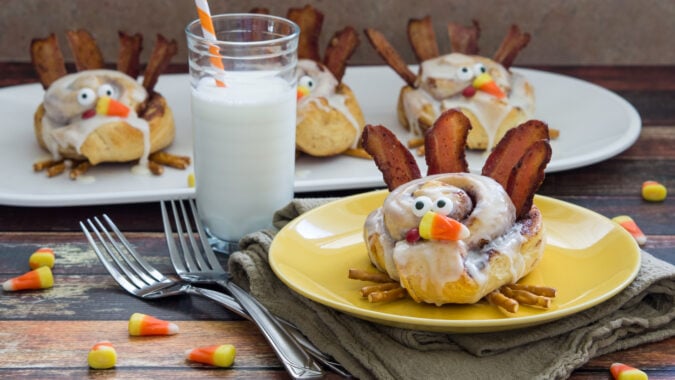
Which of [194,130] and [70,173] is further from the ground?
[194,130]

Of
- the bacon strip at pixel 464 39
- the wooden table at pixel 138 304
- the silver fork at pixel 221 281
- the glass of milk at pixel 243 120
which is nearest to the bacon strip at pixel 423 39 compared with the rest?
the bacon strip at pixel 464 39

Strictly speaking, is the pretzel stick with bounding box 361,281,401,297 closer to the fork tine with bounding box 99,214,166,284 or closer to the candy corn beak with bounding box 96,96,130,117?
the fork tine with bounding box 99,214,166,284

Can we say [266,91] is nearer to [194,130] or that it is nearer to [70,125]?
[194,130]

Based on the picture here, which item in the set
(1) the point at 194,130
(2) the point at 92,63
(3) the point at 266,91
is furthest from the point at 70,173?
(3) the point at 266,91

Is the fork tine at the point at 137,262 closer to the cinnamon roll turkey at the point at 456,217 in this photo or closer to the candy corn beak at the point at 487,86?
the cinnamon roll turkey at the point at 456,217

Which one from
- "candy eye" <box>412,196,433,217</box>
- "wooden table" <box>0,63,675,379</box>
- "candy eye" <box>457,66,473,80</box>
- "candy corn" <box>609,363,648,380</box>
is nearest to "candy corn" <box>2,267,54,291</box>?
"wooden table" <box>0,63,675,379</box>

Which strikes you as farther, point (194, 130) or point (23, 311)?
point (194, 130)
